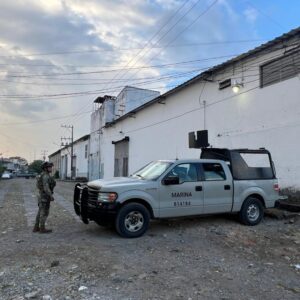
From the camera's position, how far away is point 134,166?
3184cm

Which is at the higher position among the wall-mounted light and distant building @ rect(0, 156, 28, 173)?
distant building @ rect(0, 156, 28, 173)

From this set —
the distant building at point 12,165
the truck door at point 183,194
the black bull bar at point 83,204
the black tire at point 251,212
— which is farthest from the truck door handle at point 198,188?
the distant building at point 12,165

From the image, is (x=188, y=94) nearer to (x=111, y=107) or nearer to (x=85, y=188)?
(x=85, y=188)

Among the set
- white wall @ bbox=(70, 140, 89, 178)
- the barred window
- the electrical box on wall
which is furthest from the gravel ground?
white wall @ bbox=(70, 140, 89, 178)

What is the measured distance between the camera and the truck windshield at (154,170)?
9.70 meters

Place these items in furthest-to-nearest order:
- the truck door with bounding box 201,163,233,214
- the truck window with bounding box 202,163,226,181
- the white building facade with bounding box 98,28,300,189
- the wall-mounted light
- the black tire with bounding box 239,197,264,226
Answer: the wall-mounted light < the white building facade with bounding box 98,28,300,189 < the black tire with bounding box 239,197,264,226 < the truck window with bounding box 202,163,226,181 < the truck door with bounding box 201,163,233,214

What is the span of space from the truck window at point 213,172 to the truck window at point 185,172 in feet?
1.02

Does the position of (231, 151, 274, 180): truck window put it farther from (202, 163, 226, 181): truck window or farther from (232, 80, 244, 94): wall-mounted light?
(232, 80, 244, 94): wall-mounted light

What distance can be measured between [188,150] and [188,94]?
3337 mm

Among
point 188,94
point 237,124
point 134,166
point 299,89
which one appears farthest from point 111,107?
point 299,89

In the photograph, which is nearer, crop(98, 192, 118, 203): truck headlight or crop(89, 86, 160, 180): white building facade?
crop(98, 192, 118, 203): truck headlight

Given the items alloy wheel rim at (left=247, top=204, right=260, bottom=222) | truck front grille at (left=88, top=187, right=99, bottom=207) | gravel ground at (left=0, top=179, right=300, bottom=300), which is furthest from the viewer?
alloy wheel rim at (left=247, top=204, right=260, bottom=222)

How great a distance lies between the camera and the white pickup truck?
8.86 m

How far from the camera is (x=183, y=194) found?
31.6 ft
